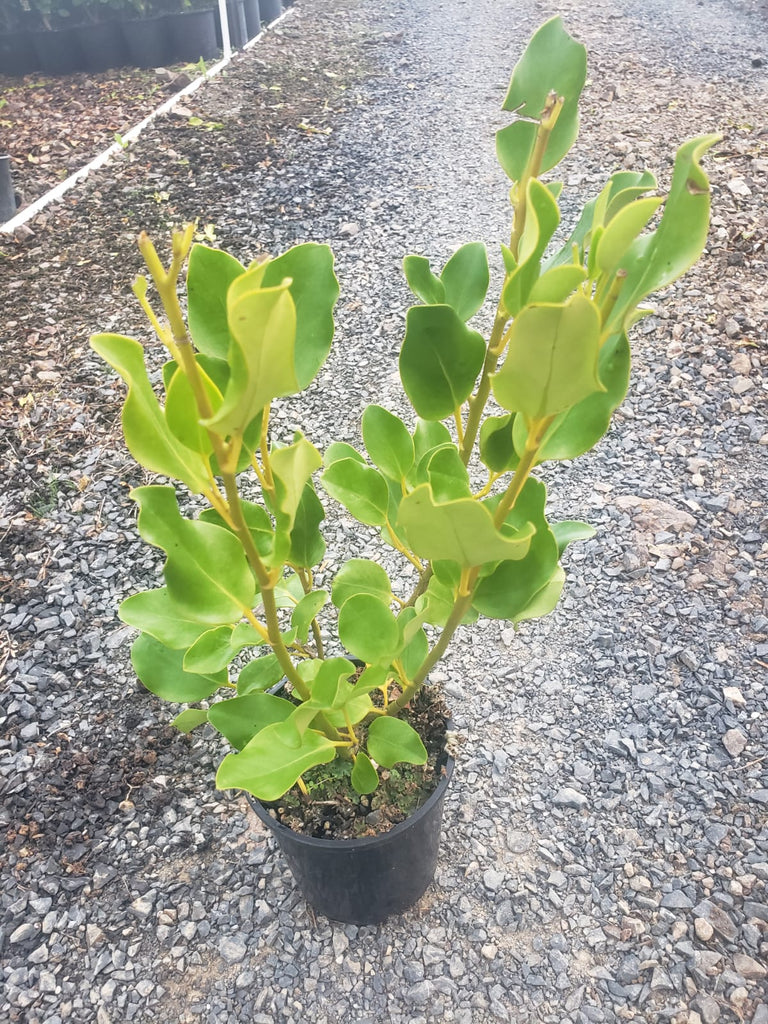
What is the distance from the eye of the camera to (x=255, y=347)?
46cm

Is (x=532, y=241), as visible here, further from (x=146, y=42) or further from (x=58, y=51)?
(x=58, y=51)

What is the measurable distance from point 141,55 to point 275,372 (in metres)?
6.26

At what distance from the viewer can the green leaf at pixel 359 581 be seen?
99 centimetres

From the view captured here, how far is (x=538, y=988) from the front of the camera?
4.11 feet

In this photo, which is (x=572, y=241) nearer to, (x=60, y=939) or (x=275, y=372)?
(x=275, y=372)

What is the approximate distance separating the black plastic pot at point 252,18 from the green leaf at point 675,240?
6605 millimetres

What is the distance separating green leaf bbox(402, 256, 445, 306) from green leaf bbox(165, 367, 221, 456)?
0.33 meters

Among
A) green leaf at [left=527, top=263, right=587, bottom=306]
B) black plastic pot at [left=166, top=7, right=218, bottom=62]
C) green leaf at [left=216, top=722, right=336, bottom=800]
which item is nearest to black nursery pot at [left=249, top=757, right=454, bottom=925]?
green leaf at [left=216, top=722, right=336, bottom=800]

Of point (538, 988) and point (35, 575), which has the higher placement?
point (35, 575)

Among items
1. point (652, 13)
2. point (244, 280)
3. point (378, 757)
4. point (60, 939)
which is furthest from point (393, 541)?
point (652, 13)

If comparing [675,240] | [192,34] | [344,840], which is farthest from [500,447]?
[192,34]

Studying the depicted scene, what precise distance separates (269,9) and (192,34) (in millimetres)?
1253

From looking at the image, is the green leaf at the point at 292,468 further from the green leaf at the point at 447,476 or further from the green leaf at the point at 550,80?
the green leaf at the point at 550,80

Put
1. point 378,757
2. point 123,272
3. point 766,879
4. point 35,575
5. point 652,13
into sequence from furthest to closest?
point 652,13 → point 123,272 → point 35,575 → point 766,879 → point 378,757
